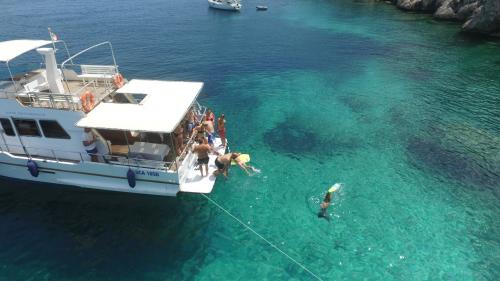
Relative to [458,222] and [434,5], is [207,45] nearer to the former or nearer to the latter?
[458,222]

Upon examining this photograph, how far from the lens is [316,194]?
16516mm

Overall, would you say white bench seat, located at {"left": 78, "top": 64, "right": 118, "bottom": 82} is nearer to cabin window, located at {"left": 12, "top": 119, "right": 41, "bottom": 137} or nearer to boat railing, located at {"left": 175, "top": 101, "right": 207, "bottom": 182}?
cabin window, located at {"left": 12, "top": 119, "right": 41, "bottom": 137}

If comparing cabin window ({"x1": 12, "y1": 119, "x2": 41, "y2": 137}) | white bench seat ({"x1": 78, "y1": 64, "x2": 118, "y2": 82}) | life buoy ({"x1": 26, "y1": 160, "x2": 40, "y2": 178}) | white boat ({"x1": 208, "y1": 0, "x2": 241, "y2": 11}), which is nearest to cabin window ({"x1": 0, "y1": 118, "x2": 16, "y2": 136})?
cabin window ({"x1": 12, "y1": 119, "x2": 41, "y2": 137})

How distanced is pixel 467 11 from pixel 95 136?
5295 cm

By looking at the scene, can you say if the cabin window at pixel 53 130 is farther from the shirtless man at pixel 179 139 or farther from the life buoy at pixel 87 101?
the shirtless man at pixel 179 139

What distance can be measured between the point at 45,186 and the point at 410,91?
26954 millimetres

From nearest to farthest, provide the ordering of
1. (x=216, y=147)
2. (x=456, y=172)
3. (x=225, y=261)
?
1. (x=225, y=261)
2. (x=216, y=147)
3. (x=456, y=172)

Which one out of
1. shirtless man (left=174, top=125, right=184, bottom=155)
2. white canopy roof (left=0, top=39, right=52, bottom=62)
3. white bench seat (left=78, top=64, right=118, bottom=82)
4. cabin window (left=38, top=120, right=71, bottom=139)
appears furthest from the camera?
white bench seat (left=78, top=64, right=118, bottom=82)

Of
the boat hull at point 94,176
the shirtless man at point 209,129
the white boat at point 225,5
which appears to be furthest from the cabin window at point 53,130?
the white boat at point 225,5

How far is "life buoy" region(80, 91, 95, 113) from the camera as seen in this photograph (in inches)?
565

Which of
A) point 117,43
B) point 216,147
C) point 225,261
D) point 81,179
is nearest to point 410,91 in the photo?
point 216,147

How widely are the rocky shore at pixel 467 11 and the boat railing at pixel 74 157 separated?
4420 centimetres

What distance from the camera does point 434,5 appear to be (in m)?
55.3

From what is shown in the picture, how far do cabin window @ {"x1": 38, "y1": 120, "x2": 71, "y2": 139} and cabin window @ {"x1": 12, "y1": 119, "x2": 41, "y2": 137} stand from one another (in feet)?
1.30
